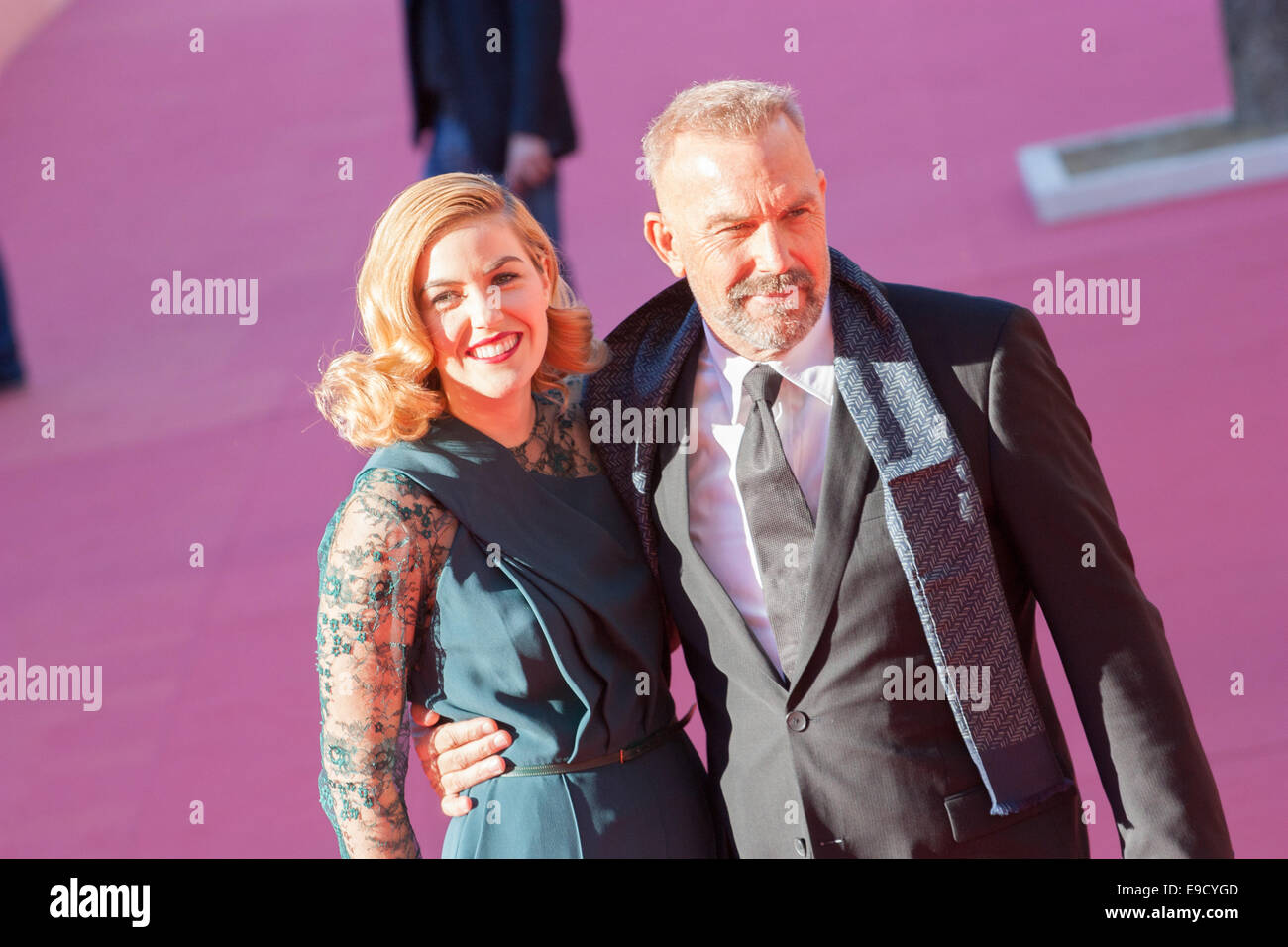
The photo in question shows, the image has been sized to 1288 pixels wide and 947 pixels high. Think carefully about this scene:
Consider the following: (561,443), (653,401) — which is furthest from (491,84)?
(653,401)

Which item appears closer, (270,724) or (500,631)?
(500,631)

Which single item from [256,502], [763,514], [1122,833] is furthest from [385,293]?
[256,502]

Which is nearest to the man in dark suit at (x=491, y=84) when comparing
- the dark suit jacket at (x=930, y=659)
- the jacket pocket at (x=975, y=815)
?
the dark suit jacket at (x=930, y=659)

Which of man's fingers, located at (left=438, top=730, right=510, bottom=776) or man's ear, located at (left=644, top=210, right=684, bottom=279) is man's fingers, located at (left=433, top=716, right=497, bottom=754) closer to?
man's fingers, located at (left=438, top=730, right=510, bottom=776)

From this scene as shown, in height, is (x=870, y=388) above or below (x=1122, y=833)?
above

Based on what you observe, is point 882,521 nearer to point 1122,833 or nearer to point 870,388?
point 870,388

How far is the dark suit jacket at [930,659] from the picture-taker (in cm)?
235

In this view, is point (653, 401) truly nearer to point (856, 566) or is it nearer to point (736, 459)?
point (736, 459)

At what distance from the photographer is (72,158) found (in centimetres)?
1474

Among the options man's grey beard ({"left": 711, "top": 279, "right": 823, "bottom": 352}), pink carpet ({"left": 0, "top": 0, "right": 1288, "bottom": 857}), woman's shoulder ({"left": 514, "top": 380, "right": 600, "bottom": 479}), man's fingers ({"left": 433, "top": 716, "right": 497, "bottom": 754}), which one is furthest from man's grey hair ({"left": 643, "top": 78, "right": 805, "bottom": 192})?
pink carpet ({"left": 0, "top": 0, "right": 1288, "bottom": 857})

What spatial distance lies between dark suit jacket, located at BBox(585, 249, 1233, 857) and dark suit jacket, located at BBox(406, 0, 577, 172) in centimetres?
364

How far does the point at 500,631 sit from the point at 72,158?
45.1ft

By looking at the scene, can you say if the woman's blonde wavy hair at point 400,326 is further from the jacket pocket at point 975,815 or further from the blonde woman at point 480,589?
the jacket pocket at point 975,815

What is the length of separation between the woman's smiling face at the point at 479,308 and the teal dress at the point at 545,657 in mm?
116
